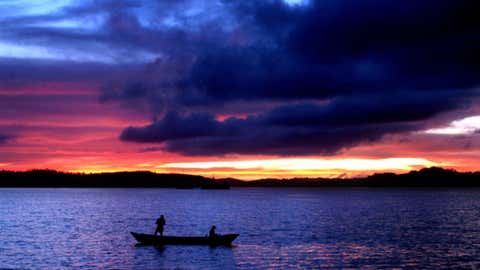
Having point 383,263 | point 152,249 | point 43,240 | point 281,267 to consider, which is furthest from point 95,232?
point 383,263

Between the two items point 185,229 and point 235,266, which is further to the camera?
point 185,229

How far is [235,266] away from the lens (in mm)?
54312

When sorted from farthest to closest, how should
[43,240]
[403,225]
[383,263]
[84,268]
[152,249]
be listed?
[403,225] < [43,240] < [152,249] < [383,263] < [84,268]

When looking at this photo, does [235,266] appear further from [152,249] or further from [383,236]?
[383,236]

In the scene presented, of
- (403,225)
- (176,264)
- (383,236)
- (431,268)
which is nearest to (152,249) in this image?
(176,264)

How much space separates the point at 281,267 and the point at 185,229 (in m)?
45.8

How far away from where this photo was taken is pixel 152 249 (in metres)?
65.3

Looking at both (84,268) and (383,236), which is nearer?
(84,268)

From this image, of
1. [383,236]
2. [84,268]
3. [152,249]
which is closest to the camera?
[84,268]

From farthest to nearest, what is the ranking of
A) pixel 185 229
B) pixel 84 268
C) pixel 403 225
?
1. pixel 403 225
2. pixel 185 229
3. pixel 84 268

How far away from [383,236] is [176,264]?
39.4 m

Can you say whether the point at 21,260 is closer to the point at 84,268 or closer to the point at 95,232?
the point at 84,268

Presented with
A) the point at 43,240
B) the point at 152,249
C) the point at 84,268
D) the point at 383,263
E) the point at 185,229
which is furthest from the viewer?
the point at 185,229

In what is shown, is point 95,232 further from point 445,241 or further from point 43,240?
point 445,241
